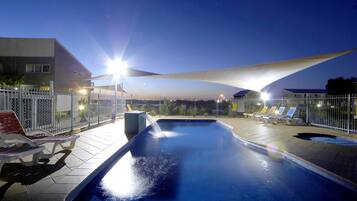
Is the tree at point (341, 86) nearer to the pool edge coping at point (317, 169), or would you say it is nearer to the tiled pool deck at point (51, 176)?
the pool edge coping at point (317, 169)

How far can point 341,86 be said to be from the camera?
117 ft

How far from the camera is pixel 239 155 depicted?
6.47 meters

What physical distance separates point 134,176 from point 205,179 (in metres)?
1.38

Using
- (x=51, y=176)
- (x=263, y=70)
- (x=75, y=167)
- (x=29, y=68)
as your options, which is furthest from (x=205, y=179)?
(x=29, y=68)

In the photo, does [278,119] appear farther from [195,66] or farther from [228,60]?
[195,66]

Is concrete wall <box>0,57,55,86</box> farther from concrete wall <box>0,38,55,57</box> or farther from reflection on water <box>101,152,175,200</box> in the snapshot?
reflection on water <box>101,152,175,200</box>

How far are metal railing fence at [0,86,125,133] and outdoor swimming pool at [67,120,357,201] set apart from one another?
2.95 metres

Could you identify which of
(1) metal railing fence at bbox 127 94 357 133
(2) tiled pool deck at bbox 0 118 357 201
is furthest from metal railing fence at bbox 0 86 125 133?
(1) metal railing fence at bbox 127 94 357 133

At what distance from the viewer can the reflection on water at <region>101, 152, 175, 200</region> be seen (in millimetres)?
3859

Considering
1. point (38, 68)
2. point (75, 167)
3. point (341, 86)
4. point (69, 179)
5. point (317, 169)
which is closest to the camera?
point (69, 179)

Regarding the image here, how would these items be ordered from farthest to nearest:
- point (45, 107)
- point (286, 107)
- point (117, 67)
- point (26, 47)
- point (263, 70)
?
point (26, 47)
point (286, 107)
point (117, 67)
point (263, 70)
point (45, 107)

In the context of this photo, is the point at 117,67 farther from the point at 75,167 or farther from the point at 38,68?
the point at 38,68

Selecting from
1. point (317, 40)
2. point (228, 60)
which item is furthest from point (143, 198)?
point (317, 40)

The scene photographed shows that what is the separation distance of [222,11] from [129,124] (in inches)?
267
